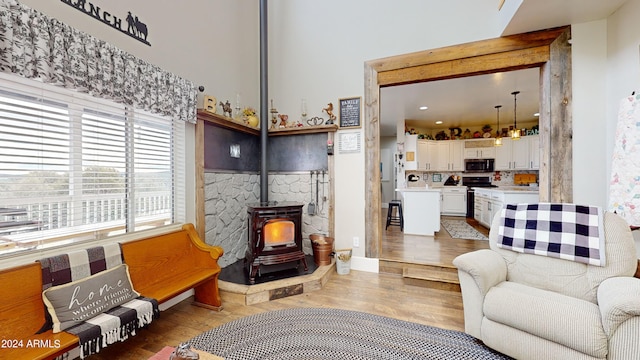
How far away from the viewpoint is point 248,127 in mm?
3311

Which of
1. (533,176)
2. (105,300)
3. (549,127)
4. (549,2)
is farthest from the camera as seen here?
(533,176)

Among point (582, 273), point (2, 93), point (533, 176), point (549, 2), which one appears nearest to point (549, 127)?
point (549, 2)

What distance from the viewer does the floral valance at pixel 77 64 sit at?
1354mm

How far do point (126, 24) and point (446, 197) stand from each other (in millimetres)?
7567

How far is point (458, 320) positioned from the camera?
214cm

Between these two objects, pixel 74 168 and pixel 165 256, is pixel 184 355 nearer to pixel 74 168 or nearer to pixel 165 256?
pixel 165 256

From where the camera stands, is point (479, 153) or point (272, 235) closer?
point (272, 235)

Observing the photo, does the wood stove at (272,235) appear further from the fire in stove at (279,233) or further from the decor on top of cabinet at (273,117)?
the decor on top of cabinet at (273,117)

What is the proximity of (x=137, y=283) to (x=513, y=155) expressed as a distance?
8.54 m

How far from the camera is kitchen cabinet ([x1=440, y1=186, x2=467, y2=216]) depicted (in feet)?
22.9

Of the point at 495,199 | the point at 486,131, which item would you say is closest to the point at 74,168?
the point at 495,199

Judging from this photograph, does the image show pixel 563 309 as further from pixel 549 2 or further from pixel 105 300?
pixel 105 300

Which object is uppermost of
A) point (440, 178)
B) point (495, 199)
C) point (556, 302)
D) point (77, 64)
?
point (77, 64)

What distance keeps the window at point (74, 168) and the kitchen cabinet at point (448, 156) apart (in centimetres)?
706
